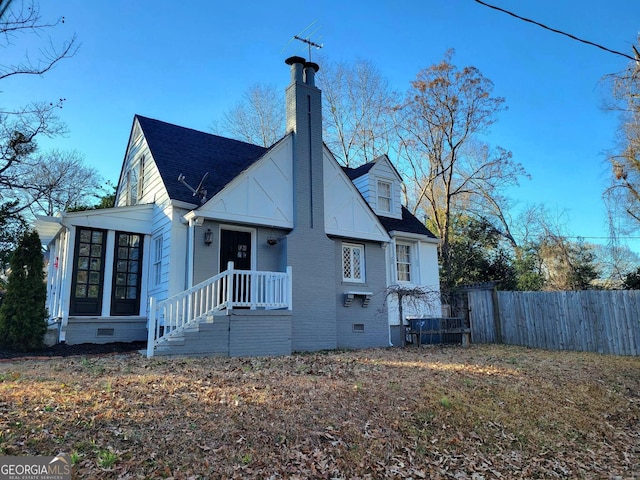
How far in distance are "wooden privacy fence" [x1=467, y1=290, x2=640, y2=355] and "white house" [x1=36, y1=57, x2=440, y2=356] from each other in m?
3.30

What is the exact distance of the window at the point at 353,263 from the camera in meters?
13.4

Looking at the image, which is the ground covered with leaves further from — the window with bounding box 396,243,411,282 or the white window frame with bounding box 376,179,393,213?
the white window frame with bounding box 376,179,393,213

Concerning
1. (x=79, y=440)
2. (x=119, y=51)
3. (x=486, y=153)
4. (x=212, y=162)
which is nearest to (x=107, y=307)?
(x=212, y=162)

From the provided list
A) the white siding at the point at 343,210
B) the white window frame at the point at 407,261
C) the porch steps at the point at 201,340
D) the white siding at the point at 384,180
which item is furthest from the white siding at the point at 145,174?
the white window frame at the point at 407,261

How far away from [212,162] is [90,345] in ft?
19.9

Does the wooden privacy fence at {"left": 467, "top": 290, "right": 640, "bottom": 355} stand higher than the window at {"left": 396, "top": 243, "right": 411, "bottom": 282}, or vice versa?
the window at {"left": 396, "top": 243, "right": 411, "bottom": 282}

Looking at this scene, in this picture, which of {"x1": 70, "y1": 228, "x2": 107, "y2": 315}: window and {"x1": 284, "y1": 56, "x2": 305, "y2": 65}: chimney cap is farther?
{"x1": 284, "y1": 56, "x2": 305, "y2": 65}: chimney cap

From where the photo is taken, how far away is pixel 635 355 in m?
11.2

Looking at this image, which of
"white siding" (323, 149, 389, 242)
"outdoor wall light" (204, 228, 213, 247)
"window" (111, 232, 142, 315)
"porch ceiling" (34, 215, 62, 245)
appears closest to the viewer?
"outdoor wall light" (204, 228, 213, 247)

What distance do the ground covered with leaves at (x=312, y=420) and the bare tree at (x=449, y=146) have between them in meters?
14.8

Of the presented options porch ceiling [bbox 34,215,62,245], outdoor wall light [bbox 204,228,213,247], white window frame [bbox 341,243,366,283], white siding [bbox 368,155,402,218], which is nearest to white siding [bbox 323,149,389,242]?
white window frame [bbox 341,243,366,283]

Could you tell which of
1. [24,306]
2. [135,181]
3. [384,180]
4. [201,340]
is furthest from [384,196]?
[24,306]

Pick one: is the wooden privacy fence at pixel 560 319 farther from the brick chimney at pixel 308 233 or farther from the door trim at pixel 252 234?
the door trim at pixel 252 234

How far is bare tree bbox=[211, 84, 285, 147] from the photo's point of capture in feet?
87.0
